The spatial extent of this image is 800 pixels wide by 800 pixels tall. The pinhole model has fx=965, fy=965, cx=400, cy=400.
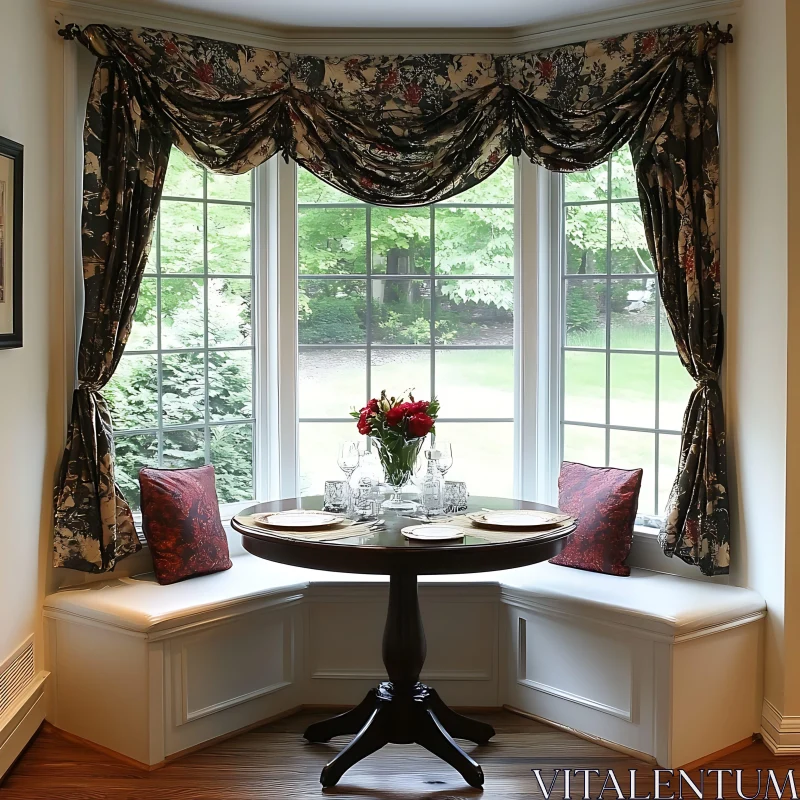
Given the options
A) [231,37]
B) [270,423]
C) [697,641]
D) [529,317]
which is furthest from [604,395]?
[231,37]

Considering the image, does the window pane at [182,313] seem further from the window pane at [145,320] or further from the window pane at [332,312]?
the window pane at [332,312]

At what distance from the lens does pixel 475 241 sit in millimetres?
4309

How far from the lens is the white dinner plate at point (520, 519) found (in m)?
3.23

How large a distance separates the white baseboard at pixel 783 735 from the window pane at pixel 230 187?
9.65ft

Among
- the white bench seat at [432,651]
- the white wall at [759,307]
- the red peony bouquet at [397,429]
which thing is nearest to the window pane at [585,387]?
the white wall at [759,307]

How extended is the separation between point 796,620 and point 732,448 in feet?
2.21

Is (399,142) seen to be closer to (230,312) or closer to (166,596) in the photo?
(230,312)

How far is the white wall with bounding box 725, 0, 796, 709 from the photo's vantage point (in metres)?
3.33

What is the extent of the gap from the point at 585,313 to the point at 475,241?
58 cm

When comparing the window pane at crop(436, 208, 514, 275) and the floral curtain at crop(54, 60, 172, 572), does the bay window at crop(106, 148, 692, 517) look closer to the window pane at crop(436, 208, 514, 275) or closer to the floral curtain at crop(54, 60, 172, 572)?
the window pane at crop(436, 208, 514, 275)

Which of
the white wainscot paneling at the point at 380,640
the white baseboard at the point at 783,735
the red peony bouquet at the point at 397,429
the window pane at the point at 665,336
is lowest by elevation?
the white baseboard at the point at 783,735

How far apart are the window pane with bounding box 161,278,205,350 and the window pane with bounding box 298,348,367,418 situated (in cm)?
51

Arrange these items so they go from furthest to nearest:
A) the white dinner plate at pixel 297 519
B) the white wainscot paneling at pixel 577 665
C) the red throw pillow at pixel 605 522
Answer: the red throw pillow at pixel 605 522, the white wainscot paneling at pixel 577 665, the white dinner plate at pixel 297 519

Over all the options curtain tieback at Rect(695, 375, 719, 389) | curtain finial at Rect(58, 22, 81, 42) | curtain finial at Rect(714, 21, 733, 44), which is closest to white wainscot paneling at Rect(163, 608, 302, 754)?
curtain tieback at Rect(695, 375, 719, 389)
